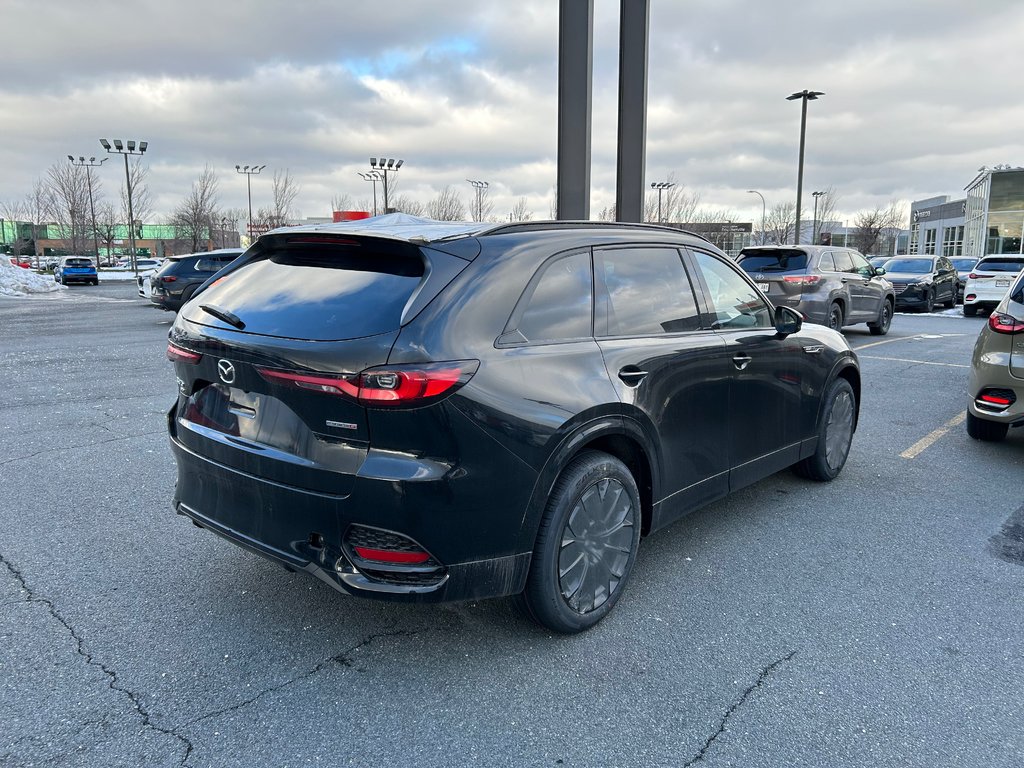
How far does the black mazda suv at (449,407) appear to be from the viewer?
264 centimetres

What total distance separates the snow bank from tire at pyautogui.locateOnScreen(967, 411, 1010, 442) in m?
31.4

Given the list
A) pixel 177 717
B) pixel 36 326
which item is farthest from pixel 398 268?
pixel 36 326

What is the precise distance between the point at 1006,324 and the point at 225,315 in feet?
18.6

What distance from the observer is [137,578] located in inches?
143

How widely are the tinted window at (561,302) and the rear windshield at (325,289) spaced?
1.63ft

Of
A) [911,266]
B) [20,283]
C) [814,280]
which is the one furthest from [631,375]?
[20,283]

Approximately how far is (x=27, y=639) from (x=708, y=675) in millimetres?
2797

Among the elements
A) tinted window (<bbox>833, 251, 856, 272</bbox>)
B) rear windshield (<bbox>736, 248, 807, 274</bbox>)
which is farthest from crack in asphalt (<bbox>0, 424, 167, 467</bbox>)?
tinted window (<bbox>833, 251, 856, 272</bbox>)

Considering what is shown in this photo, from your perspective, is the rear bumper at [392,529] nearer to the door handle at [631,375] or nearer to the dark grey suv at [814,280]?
the door handle at [631,375]

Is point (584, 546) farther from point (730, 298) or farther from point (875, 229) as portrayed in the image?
point (875, 229)

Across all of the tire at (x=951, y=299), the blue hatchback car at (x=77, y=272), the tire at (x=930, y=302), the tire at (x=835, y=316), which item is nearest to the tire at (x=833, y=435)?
the tire at (x=835, y=316)

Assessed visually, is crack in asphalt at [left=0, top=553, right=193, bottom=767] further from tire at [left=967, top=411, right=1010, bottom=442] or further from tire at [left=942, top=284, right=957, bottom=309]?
tire at [left=942, top=284, right=957, bottom=309]

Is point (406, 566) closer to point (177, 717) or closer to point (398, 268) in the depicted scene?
point (177, 717)

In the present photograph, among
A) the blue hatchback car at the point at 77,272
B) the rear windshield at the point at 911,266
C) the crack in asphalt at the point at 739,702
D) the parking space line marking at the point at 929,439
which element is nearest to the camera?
the crack in asphalt at the point at 739,702
